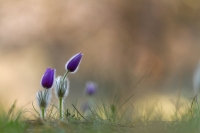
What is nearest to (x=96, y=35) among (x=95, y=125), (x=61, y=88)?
(x=61, y=88)

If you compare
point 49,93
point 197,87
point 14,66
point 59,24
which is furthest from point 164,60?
point 49,93

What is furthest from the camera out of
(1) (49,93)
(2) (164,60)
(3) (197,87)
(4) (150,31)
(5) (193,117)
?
(4) (150,31)

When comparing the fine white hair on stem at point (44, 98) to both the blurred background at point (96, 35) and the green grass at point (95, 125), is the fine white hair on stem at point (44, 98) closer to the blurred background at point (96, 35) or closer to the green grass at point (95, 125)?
the green grass at point (95, 125)

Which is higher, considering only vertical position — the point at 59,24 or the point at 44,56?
the point at 59,24

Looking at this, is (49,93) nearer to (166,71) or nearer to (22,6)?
(166,71)

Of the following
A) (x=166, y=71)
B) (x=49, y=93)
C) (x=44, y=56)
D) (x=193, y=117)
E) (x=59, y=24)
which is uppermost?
(x=59, y=24)

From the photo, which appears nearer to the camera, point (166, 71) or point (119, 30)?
point (166, 71)

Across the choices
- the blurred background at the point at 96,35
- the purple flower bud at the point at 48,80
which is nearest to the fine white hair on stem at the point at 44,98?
the purple flower bud at the point at 48,80
